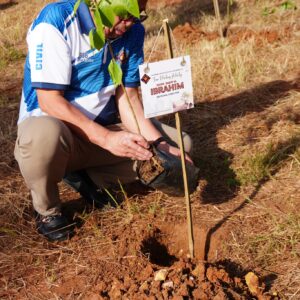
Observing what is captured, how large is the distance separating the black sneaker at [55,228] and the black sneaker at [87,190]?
207 mm

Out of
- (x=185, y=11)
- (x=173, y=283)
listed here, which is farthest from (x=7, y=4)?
(x=173, y=283)

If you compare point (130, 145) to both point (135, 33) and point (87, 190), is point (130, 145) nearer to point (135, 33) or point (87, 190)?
point (87, 190)

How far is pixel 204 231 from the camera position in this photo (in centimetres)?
213

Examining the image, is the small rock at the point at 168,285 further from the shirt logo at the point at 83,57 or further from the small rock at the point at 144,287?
the shirt logo at the point at 83,57

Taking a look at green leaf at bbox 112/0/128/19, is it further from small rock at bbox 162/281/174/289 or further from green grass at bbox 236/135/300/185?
green grass at bbox 236/135/300/185

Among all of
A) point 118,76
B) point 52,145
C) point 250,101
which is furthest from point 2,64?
point 118,76

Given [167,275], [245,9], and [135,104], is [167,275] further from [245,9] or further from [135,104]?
[245,9]

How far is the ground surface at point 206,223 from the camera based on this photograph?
1796 mm

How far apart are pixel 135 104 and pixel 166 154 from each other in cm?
52

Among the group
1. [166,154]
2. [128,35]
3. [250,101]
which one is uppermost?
[128,35]

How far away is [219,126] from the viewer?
3.09 metres

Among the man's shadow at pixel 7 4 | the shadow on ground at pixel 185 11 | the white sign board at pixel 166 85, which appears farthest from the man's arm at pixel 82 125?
the man's shadow at pixel 7 4

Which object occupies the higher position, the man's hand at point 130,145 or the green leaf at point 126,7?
the green leaf at point 126,7

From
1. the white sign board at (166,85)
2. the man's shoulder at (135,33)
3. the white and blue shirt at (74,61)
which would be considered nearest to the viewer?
the white sign board at (166,85)
